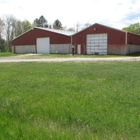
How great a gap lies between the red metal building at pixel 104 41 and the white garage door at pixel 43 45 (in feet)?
23.0

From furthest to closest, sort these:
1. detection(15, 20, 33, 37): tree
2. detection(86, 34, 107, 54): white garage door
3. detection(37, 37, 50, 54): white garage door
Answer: detection(15, 20, 33, 37): tree → detection(37, 37, 50, 54): white garage door → detection(86, 34, 107, 54): white garage door

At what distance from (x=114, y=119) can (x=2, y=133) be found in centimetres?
218

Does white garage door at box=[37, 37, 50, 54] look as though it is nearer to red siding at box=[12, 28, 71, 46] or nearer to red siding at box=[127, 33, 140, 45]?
red siding at box=[12, 28, 71, 46]

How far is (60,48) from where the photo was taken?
40.7m

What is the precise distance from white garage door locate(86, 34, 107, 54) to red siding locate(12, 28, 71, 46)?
485 centimetres

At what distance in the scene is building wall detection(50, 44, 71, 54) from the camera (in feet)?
130

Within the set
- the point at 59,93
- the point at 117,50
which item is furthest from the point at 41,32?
the point at 59,93

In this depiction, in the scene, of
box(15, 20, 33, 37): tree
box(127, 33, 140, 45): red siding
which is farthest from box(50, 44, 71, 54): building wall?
box(15, 20, 33, 37): tree

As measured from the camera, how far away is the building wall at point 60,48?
39625 mm

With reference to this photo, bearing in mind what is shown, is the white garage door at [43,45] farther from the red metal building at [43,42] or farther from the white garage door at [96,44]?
the white garage door at [96,44]

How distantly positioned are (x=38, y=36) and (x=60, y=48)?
668cm

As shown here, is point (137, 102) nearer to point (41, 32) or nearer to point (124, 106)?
point (124, 106)

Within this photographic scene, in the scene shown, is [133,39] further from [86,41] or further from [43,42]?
[43,42]

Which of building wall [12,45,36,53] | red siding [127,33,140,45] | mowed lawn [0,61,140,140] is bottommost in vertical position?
mowed lawn [0,61,140,140]
